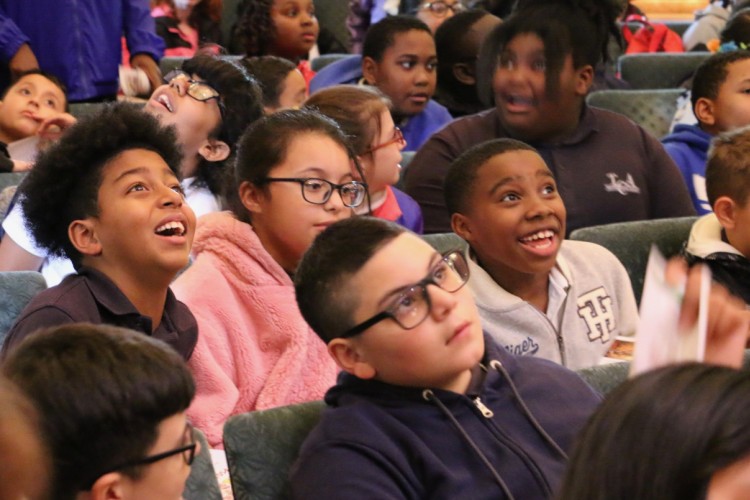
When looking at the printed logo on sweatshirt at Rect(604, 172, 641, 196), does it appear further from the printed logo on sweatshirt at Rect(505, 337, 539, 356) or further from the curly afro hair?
the curly afro hair

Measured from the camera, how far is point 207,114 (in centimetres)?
302

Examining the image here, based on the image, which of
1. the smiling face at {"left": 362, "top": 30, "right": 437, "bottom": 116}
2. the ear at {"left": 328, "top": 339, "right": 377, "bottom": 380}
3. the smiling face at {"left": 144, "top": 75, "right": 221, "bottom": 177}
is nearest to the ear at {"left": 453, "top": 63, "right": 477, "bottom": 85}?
the smiling face at {"left": 362, "top": 30, "right": 437, "bottom": 116}

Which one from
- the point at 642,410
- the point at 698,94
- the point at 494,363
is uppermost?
the point at 642,410

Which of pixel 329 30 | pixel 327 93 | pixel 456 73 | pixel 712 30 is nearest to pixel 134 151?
pixel 327 93

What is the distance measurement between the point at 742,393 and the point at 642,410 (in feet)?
0.27

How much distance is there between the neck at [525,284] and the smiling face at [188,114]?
3.14 ft

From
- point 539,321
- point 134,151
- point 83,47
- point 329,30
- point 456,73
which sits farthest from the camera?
point 329,30

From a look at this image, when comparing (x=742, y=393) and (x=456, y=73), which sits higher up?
(x=742, y=393)

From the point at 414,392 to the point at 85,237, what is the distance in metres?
0.75

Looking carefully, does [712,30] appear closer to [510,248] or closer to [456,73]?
[456,73]

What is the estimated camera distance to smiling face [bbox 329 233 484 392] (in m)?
1.66

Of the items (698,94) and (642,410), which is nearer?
(642,410)

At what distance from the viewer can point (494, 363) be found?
1.76 meters

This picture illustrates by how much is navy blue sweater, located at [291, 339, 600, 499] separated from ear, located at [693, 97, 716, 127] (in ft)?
7.02
